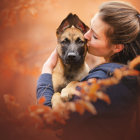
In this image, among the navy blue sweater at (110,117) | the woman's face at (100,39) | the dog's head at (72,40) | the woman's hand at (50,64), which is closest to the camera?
the navy blue sweater at (110,117)

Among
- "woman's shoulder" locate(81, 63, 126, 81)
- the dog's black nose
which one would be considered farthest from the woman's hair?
the dog's black nose

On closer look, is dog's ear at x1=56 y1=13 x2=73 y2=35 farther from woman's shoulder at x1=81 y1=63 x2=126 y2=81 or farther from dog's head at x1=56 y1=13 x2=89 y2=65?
woman's shoulder at x1=81 y1=63 x2=126 y2=81

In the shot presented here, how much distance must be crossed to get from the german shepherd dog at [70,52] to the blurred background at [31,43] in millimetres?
656

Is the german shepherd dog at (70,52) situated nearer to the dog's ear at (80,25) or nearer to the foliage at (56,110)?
the dog's ear at (80,25)

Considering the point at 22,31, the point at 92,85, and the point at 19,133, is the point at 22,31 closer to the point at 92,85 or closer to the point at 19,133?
the point at 19,133

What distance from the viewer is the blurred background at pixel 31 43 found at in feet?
12.1

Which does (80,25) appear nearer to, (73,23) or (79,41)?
(73,23)

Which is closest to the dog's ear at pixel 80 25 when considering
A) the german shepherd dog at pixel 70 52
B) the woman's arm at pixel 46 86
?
the german shepherd dog at pixel 70 52

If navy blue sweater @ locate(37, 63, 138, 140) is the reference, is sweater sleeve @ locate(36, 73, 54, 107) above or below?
above

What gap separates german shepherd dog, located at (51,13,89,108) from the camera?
3.08m

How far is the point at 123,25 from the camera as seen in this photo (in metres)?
1.98

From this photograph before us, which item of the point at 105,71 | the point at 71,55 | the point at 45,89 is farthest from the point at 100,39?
the point at 45,89

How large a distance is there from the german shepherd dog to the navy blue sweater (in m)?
1.17

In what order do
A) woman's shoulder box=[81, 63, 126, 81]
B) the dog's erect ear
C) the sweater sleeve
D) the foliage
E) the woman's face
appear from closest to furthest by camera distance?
1. the foliage
2. woman's shoulder box=[81, 63, 126, 81]
3. the woman's face
4. the sweater sleeve
5. the dog's erect ear
